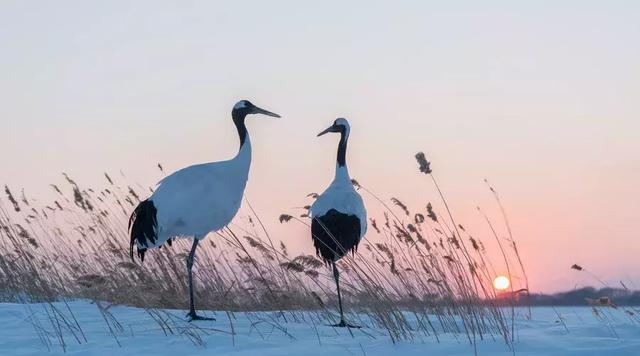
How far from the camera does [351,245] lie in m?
8.66

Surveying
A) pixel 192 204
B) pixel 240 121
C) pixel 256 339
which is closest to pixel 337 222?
pixel 192 204

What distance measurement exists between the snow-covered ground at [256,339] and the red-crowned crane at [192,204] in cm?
101

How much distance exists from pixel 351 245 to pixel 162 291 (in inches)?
79.7

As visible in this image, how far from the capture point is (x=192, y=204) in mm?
8227

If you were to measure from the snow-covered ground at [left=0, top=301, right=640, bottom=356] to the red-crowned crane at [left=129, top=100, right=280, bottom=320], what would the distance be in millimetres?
1012

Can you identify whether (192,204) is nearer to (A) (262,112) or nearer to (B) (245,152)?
(B) (245,152)

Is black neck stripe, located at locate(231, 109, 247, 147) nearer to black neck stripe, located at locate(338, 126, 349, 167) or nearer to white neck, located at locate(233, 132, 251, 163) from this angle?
white neck, located at locate(233, 132, 251, 163)

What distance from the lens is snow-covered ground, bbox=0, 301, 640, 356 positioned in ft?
17.7

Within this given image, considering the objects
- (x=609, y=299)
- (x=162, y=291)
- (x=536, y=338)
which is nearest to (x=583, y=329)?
(x=609, y=299)

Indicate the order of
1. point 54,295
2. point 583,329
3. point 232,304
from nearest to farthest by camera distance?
point 583,329, point 232,304, point 54,295

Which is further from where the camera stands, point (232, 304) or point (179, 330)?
point (232, 304)

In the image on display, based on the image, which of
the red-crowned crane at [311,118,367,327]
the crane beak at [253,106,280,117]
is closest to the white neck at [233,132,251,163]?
the crane beak at [253,106,280,117]

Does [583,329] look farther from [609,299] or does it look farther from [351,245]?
[351,245]

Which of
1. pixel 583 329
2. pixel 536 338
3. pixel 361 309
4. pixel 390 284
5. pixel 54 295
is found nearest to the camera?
pixel 536 338
